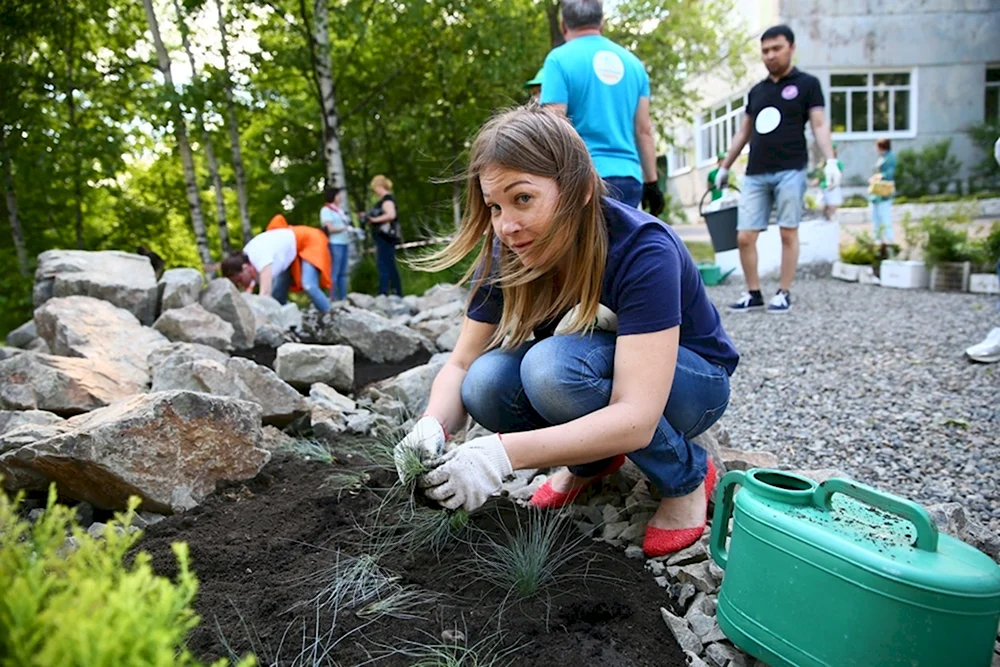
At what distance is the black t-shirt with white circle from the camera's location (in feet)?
15.8

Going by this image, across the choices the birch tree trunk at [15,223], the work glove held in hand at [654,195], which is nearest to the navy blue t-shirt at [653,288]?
the work glove held in hand at [654,195]

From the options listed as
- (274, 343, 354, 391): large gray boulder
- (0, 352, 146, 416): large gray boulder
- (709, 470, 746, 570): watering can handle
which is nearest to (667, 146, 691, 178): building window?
(274, 343, 354, 391): large gray boulder

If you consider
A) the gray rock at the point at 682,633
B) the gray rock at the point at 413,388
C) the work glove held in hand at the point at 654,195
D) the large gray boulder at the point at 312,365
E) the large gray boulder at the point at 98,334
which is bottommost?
the gray rock at the point at 682,633

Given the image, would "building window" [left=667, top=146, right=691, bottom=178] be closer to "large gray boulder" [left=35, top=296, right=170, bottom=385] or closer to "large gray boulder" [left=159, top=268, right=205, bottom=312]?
"large gray boulder" [left=159, top=268, right=205, bottom=312]

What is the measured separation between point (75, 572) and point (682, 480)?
4.51 ft

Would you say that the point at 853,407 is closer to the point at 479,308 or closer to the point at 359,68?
the point at 479,308

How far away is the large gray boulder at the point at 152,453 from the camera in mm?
1934

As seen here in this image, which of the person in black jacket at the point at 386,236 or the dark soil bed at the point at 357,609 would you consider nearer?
the dark soil bed at the point at 357,609

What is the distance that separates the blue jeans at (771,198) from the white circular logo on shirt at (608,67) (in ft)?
5.96

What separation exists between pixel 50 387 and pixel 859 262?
7.36 metres

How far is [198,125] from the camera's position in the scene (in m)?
7.87

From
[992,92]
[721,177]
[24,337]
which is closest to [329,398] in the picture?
[24,337]

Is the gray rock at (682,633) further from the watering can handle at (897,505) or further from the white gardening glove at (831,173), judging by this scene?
the white gardening glove at (831,173)

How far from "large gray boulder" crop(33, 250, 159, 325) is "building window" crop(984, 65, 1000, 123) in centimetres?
1936
